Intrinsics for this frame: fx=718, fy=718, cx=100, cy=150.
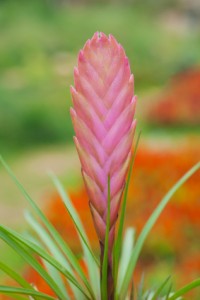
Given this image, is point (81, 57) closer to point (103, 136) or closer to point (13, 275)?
point (103, 136)

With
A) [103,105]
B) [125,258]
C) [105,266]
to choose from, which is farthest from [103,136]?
[125,258]

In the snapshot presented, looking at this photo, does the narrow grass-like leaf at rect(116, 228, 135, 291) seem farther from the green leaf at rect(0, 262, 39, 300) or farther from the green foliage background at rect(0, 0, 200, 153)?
the green foliage background at rect(0, 0, 200, 153)

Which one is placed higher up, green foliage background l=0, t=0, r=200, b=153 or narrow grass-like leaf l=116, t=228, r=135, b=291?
green foliage background l=0, t=0, r=200, b=153

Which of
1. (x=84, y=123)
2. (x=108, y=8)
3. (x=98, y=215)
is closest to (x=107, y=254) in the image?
(x=98, y=215)

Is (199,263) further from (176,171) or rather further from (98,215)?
(98,215)

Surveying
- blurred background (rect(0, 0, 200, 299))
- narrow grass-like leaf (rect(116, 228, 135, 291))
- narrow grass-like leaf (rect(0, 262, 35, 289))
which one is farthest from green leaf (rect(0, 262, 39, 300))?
blurred background (rect(0, 0, 200, 299))

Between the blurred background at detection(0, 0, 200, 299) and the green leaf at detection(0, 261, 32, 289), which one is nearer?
the green leaf at detection(0, 261, 32, 289)
